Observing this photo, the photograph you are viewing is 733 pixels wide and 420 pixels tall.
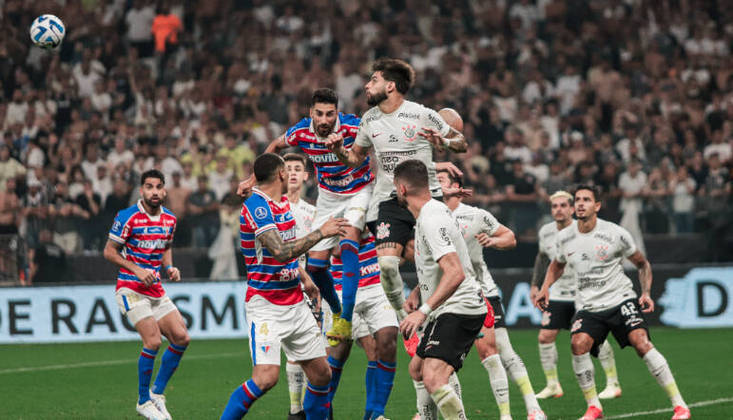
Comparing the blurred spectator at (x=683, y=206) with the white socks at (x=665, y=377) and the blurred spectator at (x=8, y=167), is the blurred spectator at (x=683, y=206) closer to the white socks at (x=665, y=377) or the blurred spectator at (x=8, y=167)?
the white socks at (x=665, y=377)

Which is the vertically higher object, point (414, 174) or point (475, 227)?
point (414, 174)

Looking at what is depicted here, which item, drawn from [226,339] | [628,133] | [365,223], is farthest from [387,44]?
[365,223]

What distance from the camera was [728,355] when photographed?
15695 millimetres

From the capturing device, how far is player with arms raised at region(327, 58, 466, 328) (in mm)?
9539

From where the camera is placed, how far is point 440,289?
779 cm

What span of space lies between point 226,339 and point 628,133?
30.3ft

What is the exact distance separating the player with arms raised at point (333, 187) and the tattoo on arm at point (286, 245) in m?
1.44

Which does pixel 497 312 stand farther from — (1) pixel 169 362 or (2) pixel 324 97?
(1) pixel 169 362

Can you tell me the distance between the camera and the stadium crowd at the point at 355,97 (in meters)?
19.6

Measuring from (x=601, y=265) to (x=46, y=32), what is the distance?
8.89 metres

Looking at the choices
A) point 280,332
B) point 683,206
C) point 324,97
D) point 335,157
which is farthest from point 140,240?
point 683,206

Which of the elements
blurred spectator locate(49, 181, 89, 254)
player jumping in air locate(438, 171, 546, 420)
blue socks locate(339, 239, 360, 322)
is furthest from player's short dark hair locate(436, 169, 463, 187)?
blurred spectator locate(49, 181, 89, 254)

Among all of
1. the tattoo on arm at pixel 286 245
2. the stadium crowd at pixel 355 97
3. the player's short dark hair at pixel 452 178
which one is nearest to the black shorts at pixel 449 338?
the tattoo on arm at pixel 286 245

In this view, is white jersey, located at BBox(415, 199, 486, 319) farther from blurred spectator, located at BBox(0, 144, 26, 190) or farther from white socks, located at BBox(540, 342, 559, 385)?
blurred spectator, located at BBox(0, 144, 26, 190)
